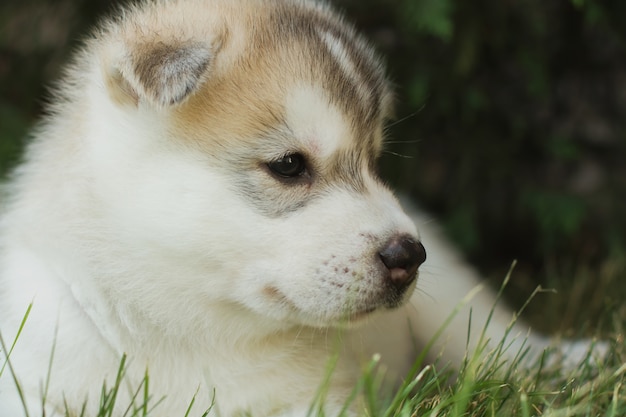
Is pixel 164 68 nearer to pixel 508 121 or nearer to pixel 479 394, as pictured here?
pixel 479 394

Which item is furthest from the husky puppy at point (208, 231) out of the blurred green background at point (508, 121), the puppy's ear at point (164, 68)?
the blurred green background at point (508, 121)

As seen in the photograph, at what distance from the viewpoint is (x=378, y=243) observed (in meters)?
2.38

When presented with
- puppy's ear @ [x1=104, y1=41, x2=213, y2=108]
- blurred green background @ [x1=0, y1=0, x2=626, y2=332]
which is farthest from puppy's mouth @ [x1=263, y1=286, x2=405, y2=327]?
blurred green background @ [x1=0, y1=0, x2=626, y2=332]

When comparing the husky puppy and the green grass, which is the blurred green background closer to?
the green grass

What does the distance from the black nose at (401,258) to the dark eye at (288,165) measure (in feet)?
1.20

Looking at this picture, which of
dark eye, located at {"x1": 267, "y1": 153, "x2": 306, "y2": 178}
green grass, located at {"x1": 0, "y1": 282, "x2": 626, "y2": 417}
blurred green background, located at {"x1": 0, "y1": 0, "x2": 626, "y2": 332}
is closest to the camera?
green grass, located at {"x1": 0, "y1": 282, "x2": 626, "y2": 417}

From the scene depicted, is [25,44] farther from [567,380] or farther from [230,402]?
[567,380]

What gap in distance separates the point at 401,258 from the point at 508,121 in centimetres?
273

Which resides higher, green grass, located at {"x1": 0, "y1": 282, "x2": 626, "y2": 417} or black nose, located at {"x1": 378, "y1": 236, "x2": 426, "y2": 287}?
black nose, located at {"x1": 378, "y1": 236, "x2": 426, "y2": 287}

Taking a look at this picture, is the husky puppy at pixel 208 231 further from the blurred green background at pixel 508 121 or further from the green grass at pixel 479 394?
the blurred green background at pixel 508 121

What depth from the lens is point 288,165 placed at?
98.0 inches

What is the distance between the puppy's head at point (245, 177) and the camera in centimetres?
236

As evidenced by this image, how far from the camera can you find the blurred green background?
14.2ft

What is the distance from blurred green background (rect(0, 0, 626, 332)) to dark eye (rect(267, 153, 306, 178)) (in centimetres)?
167
